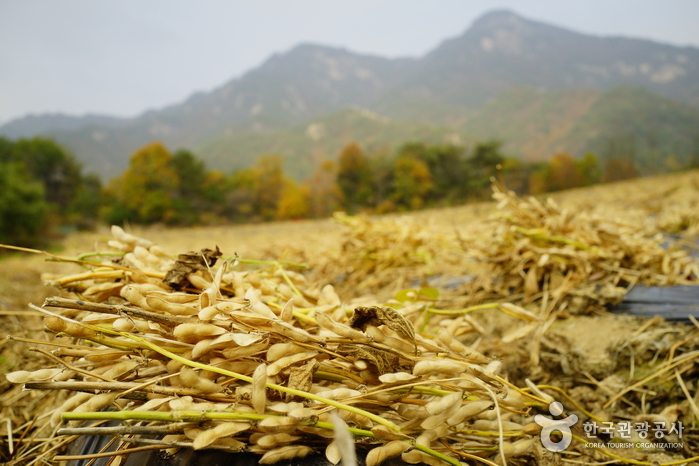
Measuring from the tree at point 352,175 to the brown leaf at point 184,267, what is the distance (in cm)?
2684

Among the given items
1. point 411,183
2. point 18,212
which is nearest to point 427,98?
point 411,183

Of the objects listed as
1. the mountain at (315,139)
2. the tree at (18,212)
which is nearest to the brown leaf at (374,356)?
the tree at (18,212)

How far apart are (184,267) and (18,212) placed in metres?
15.8

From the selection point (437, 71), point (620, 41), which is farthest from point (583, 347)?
point (620, 41)

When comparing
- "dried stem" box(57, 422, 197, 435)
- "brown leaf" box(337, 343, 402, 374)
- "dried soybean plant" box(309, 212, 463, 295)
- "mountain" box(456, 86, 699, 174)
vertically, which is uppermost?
"mountain" box(456, 86, 699, 174)

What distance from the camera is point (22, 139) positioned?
27781 mm

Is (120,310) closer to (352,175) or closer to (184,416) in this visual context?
(184,416)

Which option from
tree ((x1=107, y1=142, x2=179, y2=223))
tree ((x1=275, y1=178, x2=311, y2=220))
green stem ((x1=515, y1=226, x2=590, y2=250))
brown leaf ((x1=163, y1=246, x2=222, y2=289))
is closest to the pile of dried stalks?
green stem ((x1=515, y1=226, x2=590, y2=250))

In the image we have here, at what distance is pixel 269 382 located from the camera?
668 millimetres

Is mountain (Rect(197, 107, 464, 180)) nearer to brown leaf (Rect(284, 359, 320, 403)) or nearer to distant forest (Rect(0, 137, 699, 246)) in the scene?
distant forest (Rect(0, 137, 699, 246))

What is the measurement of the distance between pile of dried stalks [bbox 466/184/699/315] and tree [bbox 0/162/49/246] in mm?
15412

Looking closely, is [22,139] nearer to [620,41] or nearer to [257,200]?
[257,200]

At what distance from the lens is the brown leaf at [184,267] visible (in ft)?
2.94

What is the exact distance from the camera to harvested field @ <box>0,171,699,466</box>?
65 cm
